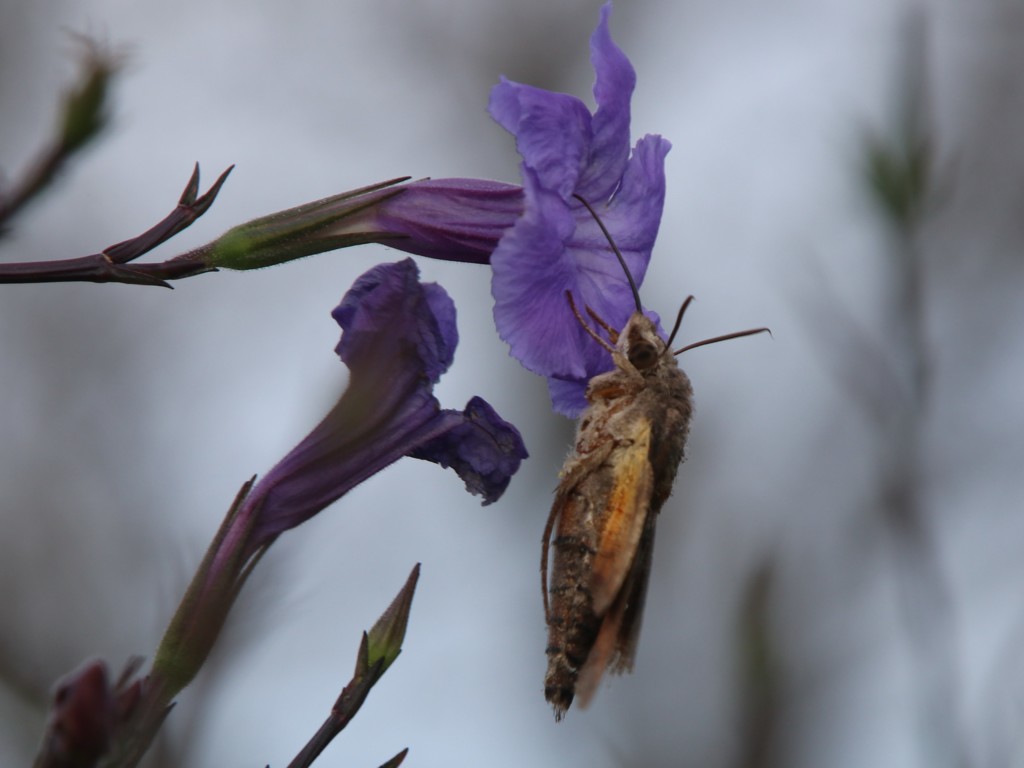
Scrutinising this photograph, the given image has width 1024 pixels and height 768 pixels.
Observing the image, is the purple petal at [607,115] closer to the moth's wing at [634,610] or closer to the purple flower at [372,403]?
the purple flower at [372,403]

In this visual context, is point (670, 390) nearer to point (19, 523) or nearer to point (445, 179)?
point (445, 179)

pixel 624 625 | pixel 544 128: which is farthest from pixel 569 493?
pixel 544 128

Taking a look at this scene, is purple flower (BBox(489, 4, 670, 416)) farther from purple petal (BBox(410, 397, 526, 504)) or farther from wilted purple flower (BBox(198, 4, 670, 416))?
purple petal (BBox(410, 397, 526, 504))

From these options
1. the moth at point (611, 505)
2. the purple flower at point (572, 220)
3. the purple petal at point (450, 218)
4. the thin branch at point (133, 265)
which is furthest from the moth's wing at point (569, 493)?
the thin branch at point (133, 265)

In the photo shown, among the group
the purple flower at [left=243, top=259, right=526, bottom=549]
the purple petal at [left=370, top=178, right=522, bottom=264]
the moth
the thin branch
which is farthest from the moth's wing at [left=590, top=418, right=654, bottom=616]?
the thin branch

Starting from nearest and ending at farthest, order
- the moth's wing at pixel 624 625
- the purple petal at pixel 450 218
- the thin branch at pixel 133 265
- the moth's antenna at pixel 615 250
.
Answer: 1. the thin branch at pixel 133 265
2. the moth's wing at pixel 624 625
3. the purple petal at pixel 450 218
4. the moth's antenna at pixel 615 250

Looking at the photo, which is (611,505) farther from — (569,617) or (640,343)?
(640,343)
